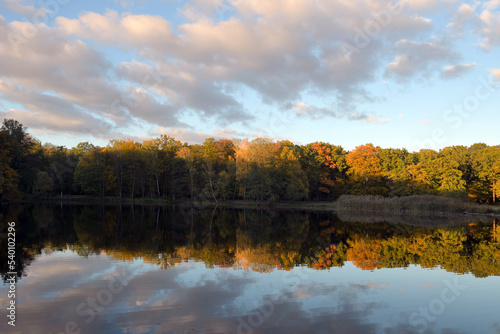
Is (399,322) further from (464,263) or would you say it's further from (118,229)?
(118,229)

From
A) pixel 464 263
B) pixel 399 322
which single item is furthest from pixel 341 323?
pixel 464 263

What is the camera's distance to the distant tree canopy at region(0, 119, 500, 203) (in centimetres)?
5772

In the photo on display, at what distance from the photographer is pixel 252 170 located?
57812mm

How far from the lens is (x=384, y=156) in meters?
67.9

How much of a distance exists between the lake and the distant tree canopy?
38.1 m

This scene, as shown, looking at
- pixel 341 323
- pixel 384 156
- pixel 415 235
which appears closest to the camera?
pixel 341 323

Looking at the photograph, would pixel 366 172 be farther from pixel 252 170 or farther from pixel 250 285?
pixel 250 285

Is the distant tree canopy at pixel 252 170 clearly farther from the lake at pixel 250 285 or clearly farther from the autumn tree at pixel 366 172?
the lake at pixel 250 285

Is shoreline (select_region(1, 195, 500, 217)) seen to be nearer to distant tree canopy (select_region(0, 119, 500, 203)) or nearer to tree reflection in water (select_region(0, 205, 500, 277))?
distant tree canopy (select_region(0, 119, 500, 203))

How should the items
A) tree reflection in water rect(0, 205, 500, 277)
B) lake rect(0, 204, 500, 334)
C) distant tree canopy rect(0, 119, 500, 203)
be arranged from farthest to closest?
distant tree canopy rect(0, 119, 500, 203) → tree reflection in water rect(0, 205, 500, 277) → lake rect(0, 204, 500, 334)

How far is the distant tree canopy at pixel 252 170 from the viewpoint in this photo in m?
57.7

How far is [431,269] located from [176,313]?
11.6 meters

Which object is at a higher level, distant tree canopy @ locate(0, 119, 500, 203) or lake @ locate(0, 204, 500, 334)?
distant tree canopy @ locate(0, 119, 500, 203)

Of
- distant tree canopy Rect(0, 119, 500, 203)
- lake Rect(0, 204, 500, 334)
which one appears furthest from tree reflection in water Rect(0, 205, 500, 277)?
distant tree canopy Rect(0, 119, 500, 203)
